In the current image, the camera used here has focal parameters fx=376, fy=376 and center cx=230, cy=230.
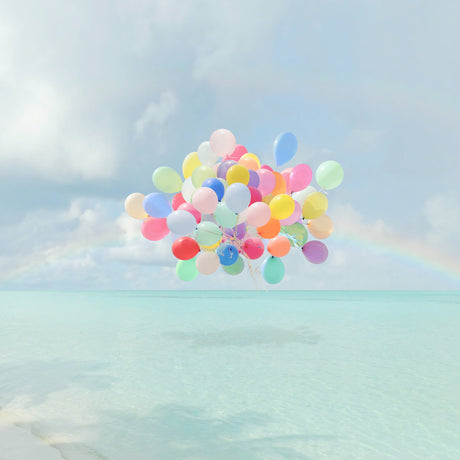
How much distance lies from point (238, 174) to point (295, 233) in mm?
2054

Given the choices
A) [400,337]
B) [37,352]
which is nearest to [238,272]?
[37,352]

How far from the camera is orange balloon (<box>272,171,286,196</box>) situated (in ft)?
25.1

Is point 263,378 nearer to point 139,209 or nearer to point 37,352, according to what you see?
point 139,209

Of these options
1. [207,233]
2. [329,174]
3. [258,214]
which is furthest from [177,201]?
[329,174]

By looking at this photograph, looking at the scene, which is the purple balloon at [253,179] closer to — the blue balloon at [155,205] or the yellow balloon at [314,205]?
the yellow balloon at [314,205]

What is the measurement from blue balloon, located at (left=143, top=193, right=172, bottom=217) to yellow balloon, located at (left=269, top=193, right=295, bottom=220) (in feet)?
7.08

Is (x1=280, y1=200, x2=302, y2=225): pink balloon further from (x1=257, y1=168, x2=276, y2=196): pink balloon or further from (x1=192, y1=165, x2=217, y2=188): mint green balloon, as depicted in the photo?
(x1=192, y1=165, x2=217, y2=188): mint green balloon

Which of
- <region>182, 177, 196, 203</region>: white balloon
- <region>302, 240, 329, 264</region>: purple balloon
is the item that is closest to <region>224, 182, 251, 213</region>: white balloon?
<region>182, 177, 196, 203</region>: white balloon

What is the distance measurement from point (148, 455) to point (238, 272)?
3.81m

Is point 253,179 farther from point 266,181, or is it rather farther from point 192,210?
point 192,210

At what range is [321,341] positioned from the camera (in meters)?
15.1

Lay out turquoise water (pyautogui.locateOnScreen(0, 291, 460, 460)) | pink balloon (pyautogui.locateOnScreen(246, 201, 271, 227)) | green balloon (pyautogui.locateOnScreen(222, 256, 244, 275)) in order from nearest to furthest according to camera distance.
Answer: turquoise water (pyautogui.locateOnScreen(0, 291, 460, 460)) < pink balloon (pyautogui.locateOnScreen(246, 201, 271, 227)) < green balloon (pyautogui.locateOnScreen(222, 256, 244, 275))

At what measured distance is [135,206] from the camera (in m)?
7.98

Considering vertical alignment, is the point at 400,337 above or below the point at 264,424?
above
